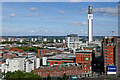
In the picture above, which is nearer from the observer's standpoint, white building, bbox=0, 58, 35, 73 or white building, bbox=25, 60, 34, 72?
white building, bbox=0, 58, 35, 73

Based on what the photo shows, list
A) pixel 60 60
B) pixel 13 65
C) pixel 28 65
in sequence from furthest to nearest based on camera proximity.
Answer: pixel 60 60, pixel 28 65, pixel 13 65

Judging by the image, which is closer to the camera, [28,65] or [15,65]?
[15,65]

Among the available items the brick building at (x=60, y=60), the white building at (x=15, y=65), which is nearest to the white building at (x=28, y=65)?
the white building at (x=15, y=65)

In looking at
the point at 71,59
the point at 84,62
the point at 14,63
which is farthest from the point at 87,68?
the point at 14,63

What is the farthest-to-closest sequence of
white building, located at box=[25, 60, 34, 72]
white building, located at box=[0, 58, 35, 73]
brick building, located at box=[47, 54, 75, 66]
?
brick building, located at box=[47, 54, 75, 66], white building, located at box=[25, 60, 34, 72], white building, located at box=[0, 58, 35, 73]

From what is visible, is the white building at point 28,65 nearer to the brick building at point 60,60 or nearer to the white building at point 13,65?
the white building at point 13,65

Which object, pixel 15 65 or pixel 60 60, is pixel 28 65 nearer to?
pixel 15 65

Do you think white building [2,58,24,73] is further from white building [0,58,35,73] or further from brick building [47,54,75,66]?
brick building [47,54,75,66]

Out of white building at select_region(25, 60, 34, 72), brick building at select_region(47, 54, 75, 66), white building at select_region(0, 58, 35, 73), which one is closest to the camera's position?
white building at select_region(0, 58, 35, 73)

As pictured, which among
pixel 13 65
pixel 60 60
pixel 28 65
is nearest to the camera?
pixel 13 65

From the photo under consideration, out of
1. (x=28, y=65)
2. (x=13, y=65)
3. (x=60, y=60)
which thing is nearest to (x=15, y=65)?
(x=13, y=65)

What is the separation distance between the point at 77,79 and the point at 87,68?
38.1 inches

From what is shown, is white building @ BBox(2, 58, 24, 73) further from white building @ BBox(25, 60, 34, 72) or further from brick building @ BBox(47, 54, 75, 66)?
brick building @ BBox(47, 54, 75, 66)

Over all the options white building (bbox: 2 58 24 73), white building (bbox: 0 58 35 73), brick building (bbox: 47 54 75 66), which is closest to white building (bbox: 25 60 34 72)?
white building (bbox: 0 58 35 73)
